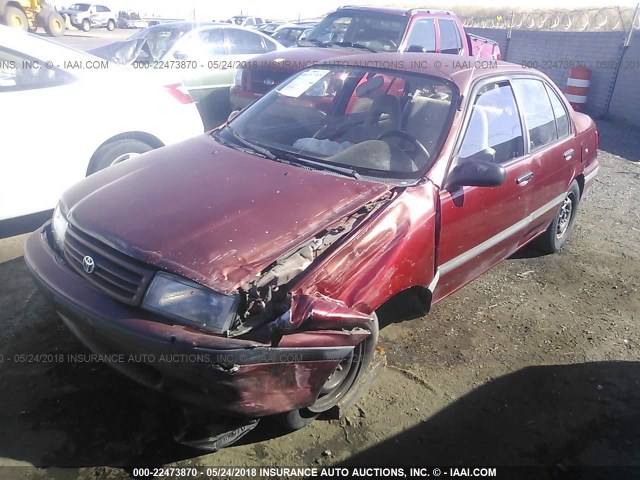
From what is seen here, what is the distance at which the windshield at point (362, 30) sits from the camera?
7.27m

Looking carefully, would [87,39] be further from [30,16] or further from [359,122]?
[359,122]

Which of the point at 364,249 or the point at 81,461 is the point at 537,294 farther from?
the point at 81,461

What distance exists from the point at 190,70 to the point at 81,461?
20.6 ft

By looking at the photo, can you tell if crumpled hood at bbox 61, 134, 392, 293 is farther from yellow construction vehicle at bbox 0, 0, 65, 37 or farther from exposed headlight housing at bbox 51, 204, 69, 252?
A: yellow construction vehicle at bbox 0, 0, 65, 37

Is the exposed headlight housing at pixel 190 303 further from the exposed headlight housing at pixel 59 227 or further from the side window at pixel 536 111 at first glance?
the side window at pixel 536 111

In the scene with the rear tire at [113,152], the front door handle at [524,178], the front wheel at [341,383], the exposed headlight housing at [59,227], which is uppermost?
the front door handle at [524,178]

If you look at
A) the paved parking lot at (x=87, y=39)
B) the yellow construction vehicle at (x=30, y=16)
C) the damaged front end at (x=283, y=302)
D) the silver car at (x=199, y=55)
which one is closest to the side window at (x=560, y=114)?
the damaged front end at (x=283, y=302)

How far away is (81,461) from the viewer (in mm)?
2289

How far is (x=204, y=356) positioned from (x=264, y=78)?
561 cm

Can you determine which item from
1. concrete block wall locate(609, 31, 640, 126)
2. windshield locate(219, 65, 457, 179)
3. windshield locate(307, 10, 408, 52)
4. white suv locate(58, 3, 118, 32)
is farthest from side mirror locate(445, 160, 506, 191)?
white suv locate(58, 3, 118, 32)

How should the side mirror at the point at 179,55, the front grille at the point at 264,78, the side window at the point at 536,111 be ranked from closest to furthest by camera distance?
the side window at the point at 536,111 < the front grille at the point at 264,78 < the side mirror at the point at 179,55

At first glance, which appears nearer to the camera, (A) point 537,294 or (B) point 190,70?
(A) point 537,294

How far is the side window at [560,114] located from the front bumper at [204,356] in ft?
9.34

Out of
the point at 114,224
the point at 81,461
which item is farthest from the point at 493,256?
the point at 81,461
